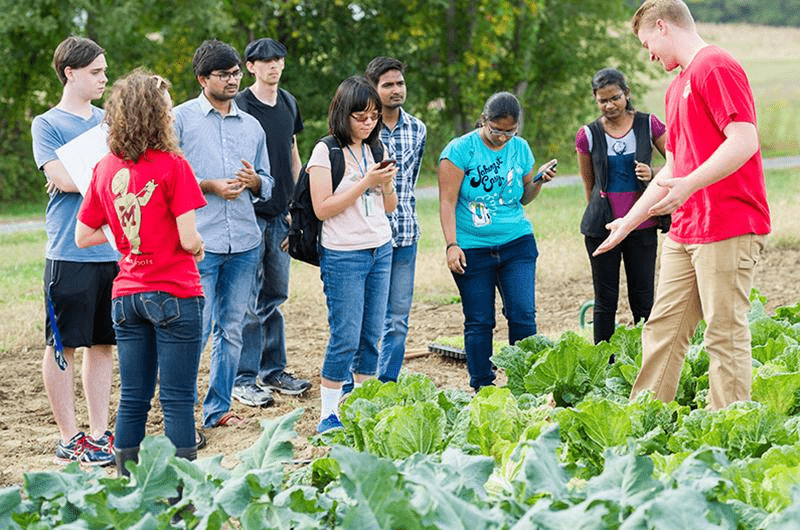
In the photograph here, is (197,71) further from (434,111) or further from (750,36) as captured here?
(750,36)

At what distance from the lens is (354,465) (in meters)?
2.96

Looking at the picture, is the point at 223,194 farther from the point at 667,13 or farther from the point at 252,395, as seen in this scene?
the point at 667,13

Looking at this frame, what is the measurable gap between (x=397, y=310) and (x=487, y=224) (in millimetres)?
705

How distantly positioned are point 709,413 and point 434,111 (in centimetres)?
2485

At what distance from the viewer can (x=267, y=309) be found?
22.2ft

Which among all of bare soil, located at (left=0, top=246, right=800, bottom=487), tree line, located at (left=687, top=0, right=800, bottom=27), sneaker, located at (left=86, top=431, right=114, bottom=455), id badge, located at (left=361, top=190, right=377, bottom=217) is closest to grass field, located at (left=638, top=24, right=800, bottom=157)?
tree line, located at (left=687, top=0, right=800, bottom=27)

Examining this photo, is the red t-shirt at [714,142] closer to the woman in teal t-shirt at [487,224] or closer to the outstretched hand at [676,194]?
the outstretched hand at [676,194]

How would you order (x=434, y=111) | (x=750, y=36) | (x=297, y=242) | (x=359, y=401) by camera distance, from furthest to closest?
(x=750, y=36) → (x=434, y=111) → (x=297, y=242) → (x=359, y=401)

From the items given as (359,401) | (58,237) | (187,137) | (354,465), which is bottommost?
(359,401)

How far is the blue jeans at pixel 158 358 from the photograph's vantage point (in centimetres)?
452

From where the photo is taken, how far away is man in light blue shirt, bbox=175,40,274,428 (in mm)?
5754

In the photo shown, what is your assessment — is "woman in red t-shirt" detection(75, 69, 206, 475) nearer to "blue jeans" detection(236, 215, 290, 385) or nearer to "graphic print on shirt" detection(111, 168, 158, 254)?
"graphic print on shirt" detection(111, 168, 158, 254)

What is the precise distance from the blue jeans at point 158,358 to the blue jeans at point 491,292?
1861 millimetres

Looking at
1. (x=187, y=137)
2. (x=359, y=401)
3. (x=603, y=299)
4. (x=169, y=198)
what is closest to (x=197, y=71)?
(x=187, y=137)
